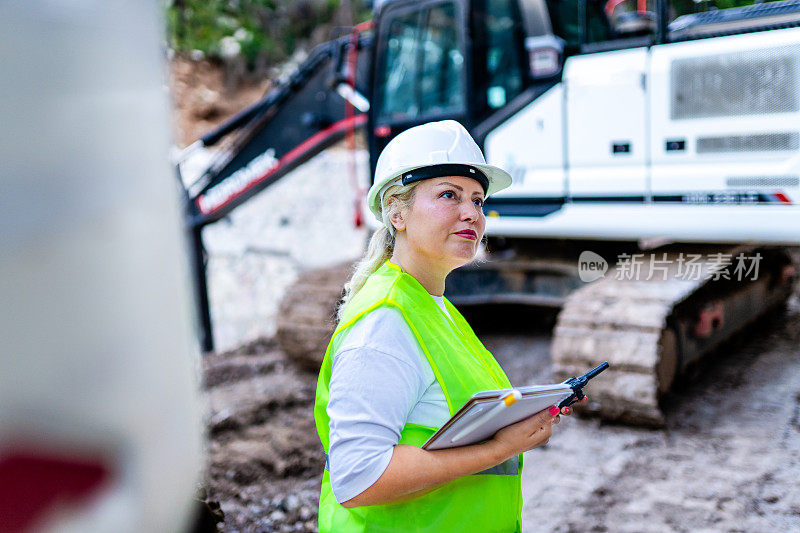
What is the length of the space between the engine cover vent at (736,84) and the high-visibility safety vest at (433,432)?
118 inches

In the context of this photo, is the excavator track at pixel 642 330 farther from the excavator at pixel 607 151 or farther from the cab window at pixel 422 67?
the cab window at pixel 422 67

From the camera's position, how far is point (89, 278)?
0.68m

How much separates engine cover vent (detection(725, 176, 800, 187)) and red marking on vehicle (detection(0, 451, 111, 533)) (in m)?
3.89

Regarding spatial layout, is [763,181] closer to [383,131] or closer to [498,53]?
[498,53]

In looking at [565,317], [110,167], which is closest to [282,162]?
[565,317]

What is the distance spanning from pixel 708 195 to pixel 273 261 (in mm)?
7594

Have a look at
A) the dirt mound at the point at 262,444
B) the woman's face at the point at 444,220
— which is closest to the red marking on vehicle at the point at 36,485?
the woman's face at the point at 444,220

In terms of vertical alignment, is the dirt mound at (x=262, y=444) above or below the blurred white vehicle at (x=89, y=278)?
below

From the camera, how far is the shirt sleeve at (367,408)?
1.38 m

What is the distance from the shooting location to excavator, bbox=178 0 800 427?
399 cm

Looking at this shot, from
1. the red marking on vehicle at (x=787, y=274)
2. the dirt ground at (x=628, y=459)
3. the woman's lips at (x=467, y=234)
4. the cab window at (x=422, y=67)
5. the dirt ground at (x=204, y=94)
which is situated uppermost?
the dirt ground at (x=204, y=94)

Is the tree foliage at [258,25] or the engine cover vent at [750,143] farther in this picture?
the tree foliage at [258,25]

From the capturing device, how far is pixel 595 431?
14.3 feet
